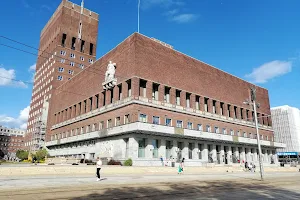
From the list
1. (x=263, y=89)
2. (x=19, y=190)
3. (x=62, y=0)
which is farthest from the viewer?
(x=62, y=0)

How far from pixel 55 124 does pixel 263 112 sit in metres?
58.0

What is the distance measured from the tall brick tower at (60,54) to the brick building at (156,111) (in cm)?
2488

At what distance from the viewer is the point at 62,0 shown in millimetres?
92562

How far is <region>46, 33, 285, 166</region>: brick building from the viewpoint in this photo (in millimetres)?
39938

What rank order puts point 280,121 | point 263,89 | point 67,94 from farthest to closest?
1. point 280,121
2. point 263,89
3. point 67,94

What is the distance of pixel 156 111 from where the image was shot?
4191 cm

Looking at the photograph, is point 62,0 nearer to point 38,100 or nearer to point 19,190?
point 38,100

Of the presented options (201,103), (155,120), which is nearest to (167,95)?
(155,120)

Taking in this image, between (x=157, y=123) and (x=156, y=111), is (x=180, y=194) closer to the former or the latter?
(x=157, y=123)

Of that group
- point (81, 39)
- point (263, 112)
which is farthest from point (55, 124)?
point (263, 112)

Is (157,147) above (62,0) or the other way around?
the other way around

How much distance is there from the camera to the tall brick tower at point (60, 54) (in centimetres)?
8631

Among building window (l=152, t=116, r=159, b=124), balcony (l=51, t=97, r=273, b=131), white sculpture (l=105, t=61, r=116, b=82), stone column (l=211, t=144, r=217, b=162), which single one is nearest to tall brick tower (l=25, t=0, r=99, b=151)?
balcony (l=51, t=97, r=273, b=131)

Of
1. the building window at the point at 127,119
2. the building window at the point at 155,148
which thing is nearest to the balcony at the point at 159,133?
the building window at the point at 127,119
